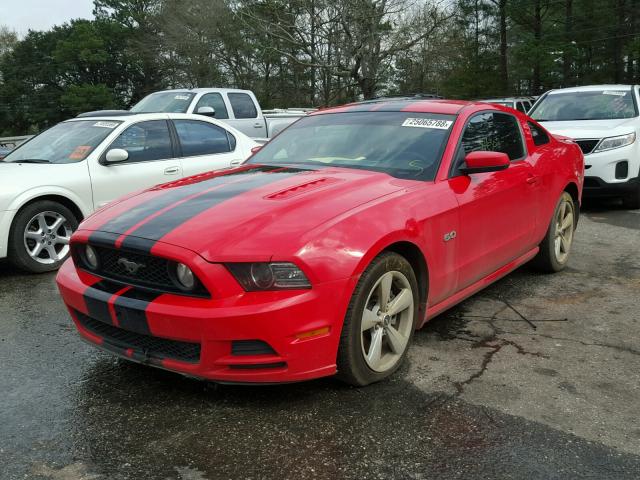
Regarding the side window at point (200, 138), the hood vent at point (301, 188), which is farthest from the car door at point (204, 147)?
the hood vent at point (301, 188)

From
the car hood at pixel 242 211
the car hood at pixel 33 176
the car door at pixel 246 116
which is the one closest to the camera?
the car hood at pixel 242 211

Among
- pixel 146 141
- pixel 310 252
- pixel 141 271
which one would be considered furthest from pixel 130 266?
pixel 146 141

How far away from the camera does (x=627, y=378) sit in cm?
343

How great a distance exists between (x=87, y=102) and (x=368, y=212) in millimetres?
64741

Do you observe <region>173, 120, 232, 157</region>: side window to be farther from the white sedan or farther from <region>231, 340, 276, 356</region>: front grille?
<region>231, 340, 276, 356</region>: front grille

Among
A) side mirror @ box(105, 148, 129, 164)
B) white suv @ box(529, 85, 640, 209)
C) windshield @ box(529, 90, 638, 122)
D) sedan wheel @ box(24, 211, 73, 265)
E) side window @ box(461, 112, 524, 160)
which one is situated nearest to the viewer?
side window @ box(461, 112, 524, 160)

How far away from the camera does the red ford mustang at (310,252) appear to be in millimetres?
2834

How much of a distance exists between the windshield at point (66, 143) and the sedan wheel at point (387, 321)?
13.9 feet

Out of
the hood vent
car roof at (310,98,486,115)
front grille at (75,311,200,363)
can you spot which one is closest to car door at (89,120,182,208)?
car roof at (310,98,486,115)

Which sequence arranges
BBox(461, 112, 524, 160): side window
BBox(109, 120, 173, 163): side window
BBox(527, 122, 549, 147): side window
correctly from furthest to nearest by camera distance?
BBox(109, 120, 173, 163): side window
BBox(527, 122, 549, 147): side window
BBox(461, 112, 524, 160): side window

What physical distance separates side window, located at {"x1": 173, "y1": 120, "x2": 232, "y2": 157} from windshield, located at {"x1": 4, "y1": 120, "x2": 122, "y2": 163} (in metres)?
0.77

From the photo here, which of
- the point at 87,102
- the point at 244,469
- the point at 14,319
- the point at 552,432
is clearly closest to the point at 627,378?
the point at 552,432

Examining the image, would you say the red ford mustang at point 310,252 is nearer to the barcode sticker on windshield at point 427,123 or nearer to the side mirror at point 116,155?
the barcode sticker on windshield at point 427,123

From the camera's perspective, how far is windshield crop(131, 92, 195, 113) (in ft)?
38.2
